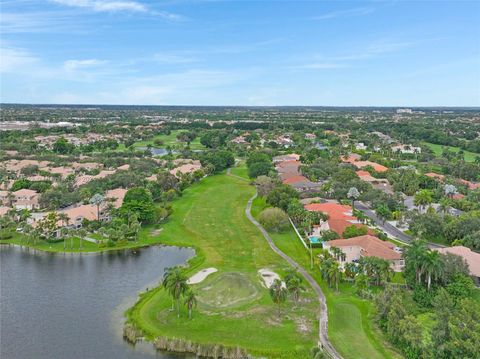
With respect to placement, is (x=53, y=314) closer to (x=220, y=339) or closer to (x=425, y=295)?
(x=220, y=339)

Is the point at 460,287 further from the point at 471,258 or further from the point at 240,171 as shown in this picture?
the point at 240,171

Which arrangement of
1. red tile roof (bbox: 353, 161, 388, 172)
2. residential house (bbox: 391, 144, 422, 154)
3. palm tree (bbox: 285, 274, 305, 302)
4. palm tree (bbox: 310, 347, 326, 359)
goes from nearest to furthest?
palm tree (bbox: 310, 347, 326, 359)
palm tree (bbox: 285, 274, 305, 302)
red tile roof (bbox: 353, 161, 388, 172)
residential house (bbox: 391, 144, 422, 154)

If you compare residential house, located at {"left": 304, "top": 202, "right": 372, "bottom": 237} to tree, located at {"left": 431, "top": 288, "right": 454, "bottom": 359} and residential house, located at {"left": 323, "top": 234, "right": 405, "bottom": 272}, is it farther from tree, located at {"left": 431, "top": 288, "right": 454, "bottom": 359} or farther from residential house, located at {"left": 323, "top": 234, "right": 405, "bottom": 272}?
tree, located at {"left": 431, "top": 288, "right": 454, "bottom": 359}

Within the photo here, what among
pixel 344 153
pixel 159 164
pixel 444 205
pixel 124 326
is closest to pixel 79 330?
pixel 124 326

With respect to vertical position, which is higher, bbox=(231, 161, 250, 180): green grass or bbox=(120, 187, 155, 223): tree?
bbox=(120, 187, 155, 223): tree

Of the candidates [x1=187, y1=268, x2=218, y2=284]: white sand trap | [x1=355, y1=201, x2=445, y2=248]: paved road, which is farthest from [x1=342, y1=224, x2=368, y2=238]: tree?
[x1=187, y1=268, x2=218, y2=284]: white sand trap

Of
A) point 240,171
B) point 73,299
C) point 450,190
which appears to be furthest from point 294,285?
point 240,171

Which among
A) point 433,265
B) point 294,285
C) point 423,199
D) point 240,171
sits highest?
point 433,265
